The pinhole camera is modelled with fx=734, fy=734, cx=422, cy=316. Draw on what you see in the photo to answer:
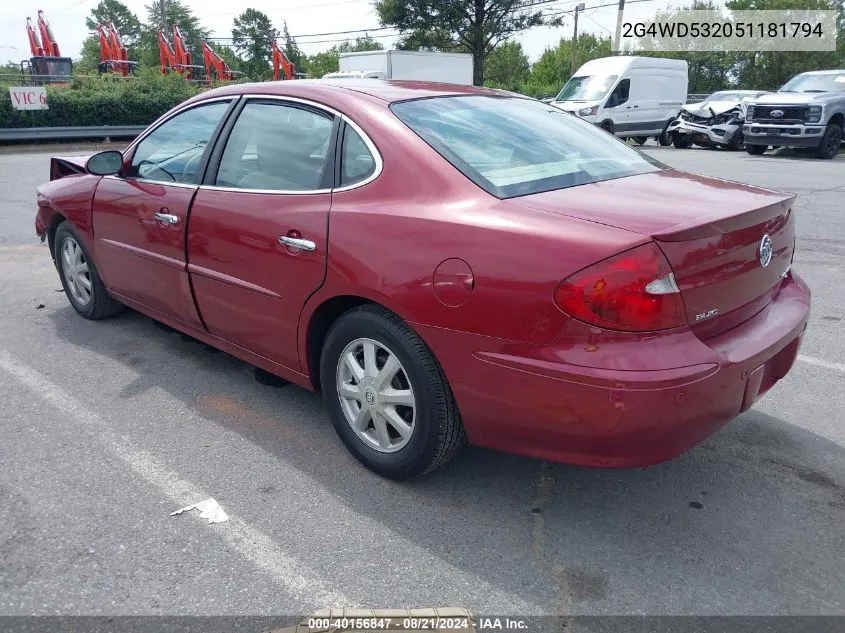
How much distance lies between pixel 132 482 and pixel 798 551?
2.58m

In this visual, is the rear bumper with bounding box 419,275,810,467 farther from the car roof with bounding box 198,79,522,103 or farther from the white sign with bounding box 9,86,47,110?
the white sign with bounding box 9,86,47,110

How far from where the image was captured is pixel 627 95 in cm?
2117

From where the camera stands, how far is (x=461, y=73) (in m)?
26.8

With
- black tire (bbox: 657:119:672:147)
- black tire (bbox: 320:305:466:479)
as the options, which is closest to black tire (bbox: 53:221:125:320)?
black tire (bbox: 320:305:466:479)

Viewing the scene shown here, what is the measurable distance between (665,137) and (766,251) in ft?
71.4

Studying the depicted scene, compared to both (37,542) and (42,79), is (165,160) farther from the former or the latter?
(42,79)

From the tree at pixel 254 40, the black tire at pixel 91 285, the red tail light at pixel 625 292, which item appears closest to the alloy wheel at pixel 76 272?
the black tire at pixel 91 285

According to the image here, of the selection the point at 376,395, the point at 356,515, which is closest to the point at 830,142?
the point at 376,395

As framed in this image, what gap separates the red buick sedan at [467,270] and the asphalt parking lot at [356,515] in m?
0.31

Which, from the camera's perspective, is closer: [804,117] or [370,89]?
[370,89]

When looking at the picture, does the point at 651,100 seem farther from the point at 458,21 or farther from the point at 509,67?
the point at 509,67

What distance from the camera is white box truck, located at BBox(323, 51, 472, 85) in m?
24.4

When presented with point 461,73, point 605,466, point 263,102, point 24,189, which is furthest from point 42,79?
point 605,466

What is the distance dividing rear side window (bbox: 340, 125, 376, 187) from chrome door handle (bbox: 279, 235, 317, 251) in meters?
0.28
